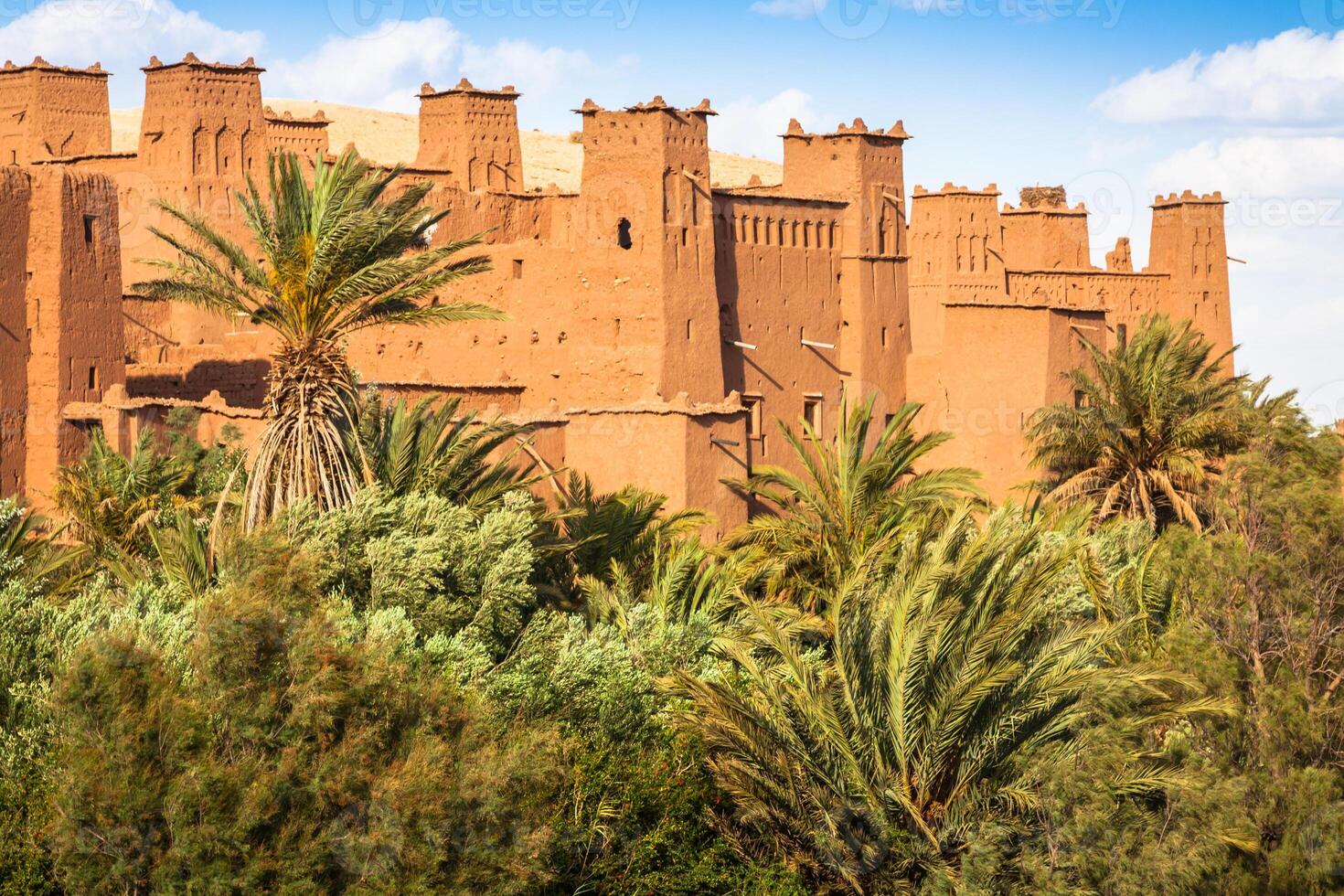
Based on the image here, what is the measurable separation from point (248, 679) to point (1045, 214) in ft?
95.4

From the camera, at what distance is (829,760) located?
14.7 meters

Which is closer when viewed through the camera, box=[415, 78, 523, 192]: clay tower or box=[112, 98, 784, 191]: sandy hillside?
box=[415, 78, 523, 192]: clay tower

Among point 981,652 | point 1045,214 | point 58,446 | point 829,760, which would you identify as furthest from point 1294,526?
point 1045,214

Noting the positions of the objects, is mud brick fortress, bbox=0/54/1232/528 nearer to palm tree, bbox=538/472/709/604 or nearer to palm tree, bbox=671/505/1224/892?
palm tree, bbox=538/472/709/604

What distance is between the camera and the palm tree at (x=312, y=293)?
16109 mm

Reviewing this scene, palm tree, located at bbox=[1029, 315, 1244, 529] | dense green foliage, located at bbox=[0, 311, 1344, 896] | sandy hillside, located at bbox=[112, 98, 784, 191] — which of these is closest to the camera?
dense green foliage, located at bbox=[0, 311, 1344, 896]

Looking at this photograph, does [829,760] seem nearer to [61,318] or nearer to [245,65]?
[61,318]

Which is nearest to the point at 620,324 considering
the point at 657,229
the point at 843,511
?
the point at 657,229

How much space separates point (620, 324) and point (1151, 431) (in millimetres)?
7071

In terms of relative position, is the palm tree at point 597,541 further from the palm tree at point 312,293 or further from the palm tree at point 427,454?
the palm tree at point 312,293

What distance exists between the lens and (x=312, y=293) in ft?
53.2

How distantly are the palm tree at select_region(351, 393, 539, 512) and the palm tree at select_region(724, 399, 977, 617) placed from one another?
3.65 m

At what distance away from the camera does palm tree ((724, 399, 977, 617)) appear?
20453 millimetres

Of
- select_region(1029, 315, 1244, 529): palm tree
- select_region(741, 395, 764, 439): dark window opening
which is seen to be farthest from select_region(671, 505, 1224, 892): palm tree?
select_region(741, 395, 764, 439): dark window opening
